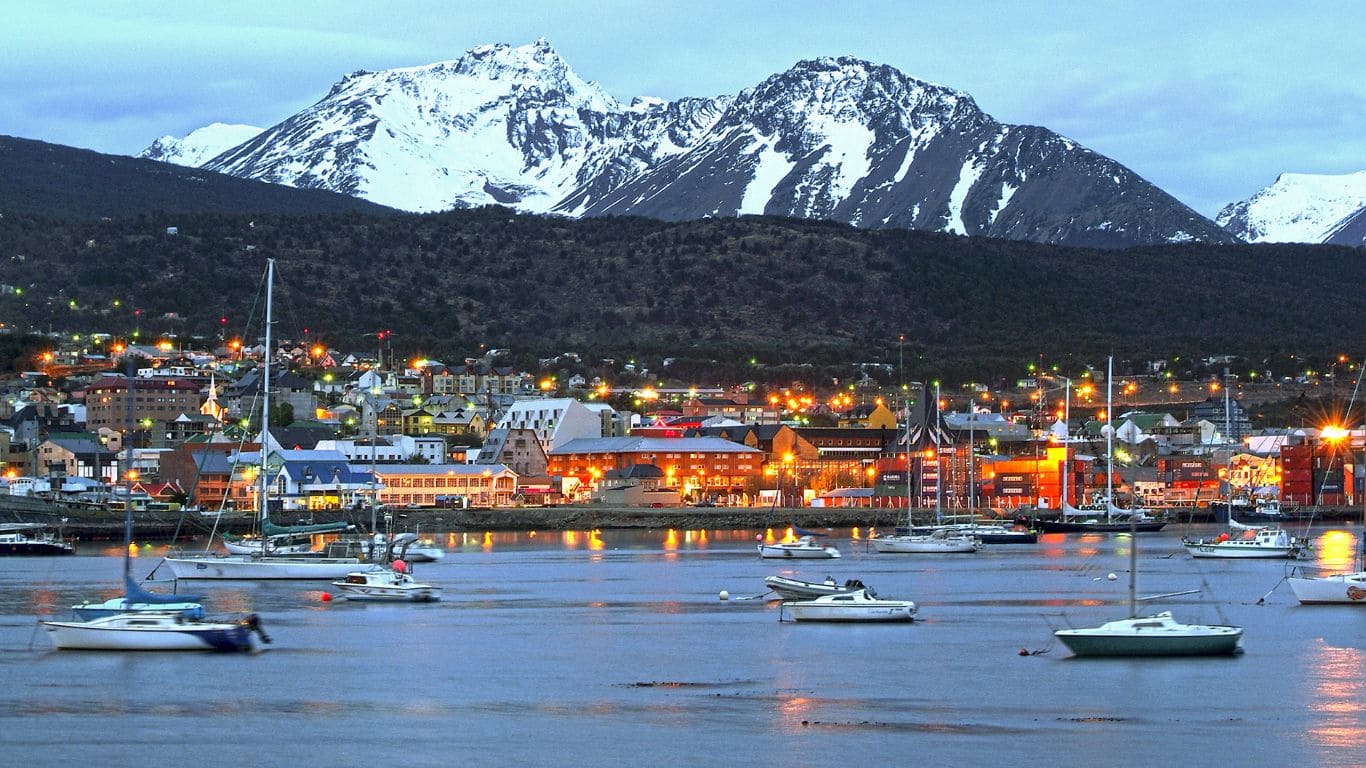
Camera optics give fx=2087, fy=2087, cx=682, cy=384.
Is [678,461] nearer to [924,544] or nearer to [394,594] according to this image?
[924,544]

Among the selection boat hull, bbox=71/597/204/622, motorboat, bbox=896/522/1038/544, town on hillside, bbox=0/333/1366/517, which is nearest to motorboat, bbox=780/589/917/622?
boat hull, bbox=71/597/204/622

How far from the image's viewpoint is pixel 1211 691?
129 feet

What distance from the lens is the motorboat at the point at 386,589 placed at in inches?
2447

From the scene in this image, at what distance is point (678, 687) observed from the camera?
40.6 m

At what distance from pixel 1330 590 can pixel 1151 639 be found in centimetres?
1730

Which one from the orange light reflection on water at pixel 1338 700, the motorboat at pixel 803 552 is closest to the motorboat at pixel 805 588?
the orange light reflection on water at pixel 1338 700

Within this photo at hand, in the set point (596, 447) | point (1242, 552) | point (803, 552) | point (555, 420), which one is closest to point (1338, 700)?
point (803, 552)

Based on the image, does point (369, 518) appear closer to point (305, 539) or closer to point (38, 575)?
point (305, 539)

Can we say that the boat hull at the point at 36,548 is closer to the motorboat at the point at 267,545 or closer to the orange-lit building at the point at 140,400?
the motorboat at the point at 267,545

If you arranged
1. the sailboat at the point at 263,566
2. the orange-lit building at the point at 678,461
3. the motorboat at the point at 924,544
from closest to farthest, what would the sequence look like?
the sailboat at the point at 263,566
the motorboat at the point at 924,544
the orange-lit building at the point at 678,461

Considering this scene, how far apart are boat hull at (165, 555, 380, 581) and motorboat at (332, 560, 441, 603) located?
6.68 meters

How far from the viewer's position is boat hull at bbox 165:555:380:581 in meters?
70.6

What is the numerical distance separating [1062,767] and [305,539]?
57.6 meters

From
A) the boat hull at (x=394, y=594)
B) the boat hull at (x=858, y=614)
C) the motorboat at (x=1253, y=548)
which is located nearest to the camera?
the boat hull at (x=858, y=614)
